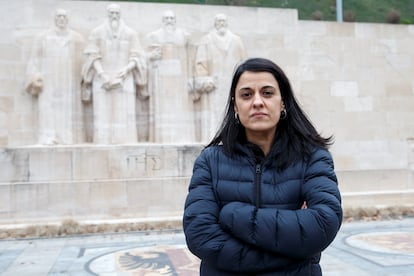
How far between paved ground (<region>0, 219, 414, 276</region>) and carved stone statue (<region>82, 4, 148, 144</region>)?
3000 millimetres

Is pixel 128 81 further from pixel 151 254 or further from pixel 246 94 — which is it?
pixel 246 94

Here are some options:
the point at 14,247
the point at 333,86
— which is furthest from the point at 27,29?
the point at 333,86

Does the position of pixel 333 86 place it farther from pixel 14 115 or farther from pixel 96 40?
pixel 14 115

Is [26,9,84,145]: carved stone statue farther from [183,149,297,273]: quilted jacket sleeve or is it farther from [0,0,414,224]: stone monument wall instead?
[183,149,297,273]: quilted jacket sleeve

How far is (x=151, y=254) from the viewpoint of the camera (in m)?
5.98

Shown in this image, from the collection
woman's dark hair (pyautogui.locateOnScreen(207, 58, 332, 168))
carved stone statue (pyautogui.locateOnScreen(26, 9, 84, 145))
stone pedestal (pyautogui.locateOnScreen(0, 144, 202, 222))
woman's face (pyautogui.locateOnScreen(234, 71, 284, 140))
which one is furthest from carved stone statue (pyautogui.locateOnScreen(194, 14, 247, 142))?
woman's face (pyautogui.locateOnScreen(234, 71, 284, 140))

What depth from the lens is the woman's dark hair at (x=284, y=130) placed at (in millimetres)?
1798

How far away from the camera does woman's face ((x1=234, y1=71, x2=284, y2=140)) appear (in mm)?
1800

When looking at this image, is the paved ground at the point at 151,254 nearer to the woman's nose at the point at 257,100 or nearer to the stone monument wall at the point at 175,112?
the stone monument wall at the point at 175,112

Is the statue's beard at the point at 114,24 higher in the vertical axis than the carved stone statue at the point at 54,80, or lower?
higher

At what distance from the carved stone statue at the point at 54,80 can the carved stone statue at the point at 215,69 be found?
116 inches

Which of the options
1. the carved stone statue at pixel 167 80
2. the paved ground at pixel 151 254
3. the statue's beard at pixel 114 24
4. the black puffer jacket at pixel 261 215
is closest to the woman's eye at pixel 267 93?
the black puffer jacket at pixel 261 215

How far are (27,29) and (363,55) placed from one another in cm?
889

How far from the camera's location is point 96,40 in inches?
407
